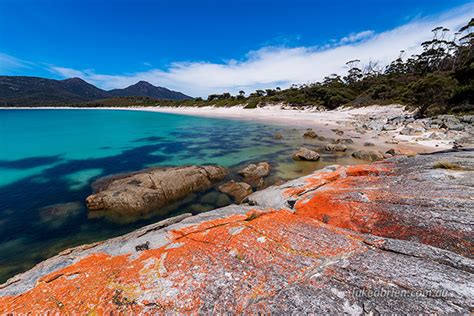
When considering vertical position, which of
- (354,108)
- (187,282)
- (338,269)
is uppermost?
(354,108)

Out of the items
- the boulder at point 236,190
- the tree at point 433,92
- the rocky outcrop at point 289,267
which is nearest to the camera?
the rocky outcrop at point 289,267

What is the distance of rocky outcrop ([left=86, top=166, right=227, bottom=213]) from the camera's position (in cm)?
1043

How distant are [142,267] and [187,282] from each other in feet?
3.97

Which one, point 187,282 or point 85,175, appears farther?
point 85,175

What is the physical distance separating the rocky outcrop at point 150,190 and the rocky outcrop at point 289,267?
4.40 metres

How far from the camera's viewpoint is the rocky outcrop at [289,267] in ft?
10.4

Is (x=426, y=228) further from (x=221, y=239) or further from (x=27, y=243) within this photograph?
(x=27, y=243)

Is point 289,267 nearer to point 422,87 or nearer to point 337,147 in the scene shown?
point 337,147

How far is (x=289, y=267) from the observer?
3896mm

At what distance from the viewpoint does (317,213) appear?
6582 millimetres

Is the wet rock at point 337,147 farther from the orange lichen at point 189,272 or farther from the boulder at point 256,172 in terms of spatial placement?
the orange lichen at point 189,272

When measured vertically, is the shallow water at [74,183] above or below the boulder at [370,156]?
below

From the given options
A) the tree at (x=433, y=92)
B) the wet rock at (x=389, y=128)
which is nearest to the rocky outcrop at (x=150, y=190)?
the wet rock at (x=389, y=128)

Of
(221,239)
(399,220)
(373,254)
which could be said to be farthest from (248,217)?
(399,220)
